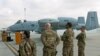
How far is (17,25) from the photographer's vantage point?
46625mm

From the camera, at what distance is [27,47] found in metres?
8.46

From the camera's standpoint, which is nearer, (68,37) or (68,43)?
(68,43)

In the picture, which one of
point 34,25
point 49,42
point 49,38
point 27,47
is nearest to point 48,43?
point 49,42

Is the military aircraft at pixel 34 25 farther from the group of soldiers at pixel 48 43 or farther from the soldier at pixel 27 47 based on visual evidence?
the soldier at pixel 27 47

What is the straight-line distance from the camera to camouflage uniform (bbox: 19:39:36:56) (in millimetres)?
8438

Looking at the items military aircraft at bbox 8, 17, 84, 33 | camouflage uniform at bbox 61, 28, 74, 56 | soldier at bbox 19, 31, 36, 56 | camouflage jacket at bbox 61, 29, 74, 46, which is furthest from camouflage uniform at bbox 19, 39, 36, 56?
military aircraft at bbox 8, 17, 84, 33

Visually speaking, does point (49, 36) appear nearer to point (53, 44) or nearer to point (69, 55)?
point (53, 44)

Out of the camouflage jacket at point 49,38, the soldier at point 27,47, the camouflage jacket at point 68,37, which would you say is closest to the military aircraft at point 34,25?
the camouflage jacket at point 68,37

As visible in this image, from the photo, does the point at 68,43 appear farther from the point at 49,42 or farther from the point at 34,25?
the point at 34,25

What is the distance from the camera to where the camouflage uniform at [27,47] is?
27.7 feet

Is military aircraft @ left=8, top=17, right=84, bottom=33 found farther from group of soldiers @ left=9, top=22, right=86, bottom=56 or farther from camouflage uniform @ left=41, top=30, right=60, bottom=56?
camouflage uniform @ left=41, top=30, right=60, bottom=56

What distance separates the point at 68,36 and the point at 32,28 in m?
34.8

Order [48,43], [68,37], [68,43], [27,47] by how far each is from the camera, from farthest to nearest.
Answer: [68,37]
[68,43]
[48,43]
[27,47]

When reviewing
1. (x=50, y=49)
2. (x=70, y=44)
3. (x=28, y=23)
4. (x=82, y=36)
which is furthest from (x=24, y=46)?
(x=28, y=23)
